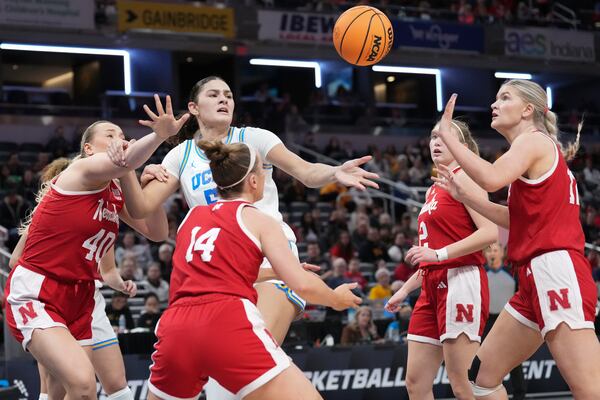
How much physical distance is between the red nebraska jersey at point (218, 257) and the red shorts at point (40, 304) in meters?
1.61

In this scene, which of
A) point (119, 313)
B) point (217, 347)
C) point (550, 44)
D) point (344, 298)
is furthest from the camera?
point (550, 44)

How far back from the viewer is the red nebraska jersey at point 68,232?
5.89m

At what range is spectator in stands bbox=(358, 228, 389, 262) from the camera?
16641mm

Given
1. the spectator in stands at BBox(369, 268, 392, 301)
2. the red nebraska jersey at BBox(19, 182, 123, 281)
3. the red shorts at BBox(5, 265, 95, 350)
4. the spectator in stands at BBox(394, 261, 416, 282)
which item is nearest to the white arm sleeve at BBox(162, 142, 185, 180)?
the red nebraska jersey at BBox(19, 182, 123, 281)

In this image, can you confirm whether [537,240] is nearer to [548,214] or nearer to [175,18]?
[548,214]

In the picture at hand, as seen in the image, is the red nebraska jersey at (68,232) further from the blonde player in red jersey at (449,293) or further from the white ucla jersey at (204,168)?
the blonde player in red jersey at (449,293)

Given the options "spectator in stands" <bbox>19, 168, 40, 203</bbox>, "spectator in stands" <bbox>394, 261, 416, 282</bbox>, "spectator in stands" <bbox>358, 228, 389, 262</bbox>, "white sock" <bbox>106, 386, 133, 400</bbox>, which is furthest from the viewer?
"spectator in stands" <bbox>358, 228, 389, 262</bbox>

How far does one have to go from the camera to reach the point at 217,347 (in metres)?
4.31

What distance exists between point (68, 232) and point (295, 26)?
62.6 ft

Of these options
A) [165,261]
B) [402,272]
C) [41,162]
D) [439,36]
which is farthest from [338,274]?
[439,36]

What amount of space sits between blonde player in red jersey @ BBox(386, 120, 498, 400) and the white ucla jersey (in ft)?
3.68

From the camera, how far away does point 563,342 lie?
531cm

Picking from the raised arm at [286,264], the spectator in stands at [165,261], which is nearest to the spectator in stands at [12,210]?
the spectator in stands at [165,261]

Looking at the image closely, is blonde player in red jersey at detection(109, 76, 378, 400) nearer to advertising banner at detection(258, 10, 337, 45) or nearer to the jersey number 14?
the jersey number 14
